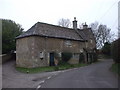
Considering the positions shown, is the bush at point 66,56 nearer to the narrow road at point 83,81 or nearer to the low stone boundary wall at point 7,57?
the low stone boundary wall at point 7,57

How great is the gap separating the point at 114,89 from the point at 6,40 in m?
35.2

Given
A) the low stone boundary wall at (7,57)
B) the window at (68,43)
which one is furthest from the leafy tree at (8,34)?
the window at (68,43)

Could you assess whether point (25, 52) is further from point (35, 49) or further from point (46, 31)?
point (46, 31)

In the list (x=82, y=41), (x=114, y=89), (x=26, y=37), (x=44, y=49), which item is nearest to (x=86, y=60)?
(x=82, y=41)

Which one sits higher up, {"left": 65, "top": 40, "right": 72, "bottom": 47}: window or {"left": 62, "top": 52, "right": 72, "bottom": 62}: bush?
{"left": 65, "top": 40, "right": 72, "bottom": 47}: window

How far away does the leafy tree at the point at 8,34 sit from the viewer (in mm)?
40156

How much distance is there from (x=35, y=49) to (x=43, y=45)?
1887 millimetres

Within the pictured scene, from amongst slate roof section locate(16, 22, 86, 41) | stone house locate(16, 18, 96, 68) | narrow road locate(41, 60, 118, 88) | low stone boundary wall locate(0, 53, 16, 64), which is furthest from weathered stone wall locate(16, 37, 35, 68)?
narrow road locate(41, 60, 118, 88)

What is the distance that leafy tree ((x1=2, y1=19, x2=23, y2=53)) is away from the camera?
40156 mm

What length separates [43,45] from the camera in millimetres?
29188

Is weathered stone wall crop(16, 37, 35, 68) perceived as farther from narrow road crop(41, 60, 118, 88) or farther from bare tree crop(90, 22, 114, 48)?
bare tree crop(90, 22, 114, 48)

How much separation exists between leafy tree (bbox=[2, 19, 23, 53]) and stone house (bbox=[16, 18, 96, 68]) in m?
9.13

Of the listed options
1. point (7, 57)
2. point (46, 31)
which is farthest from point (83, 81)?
point (7, 57)

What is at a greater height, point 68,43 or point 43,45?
point 68,43
